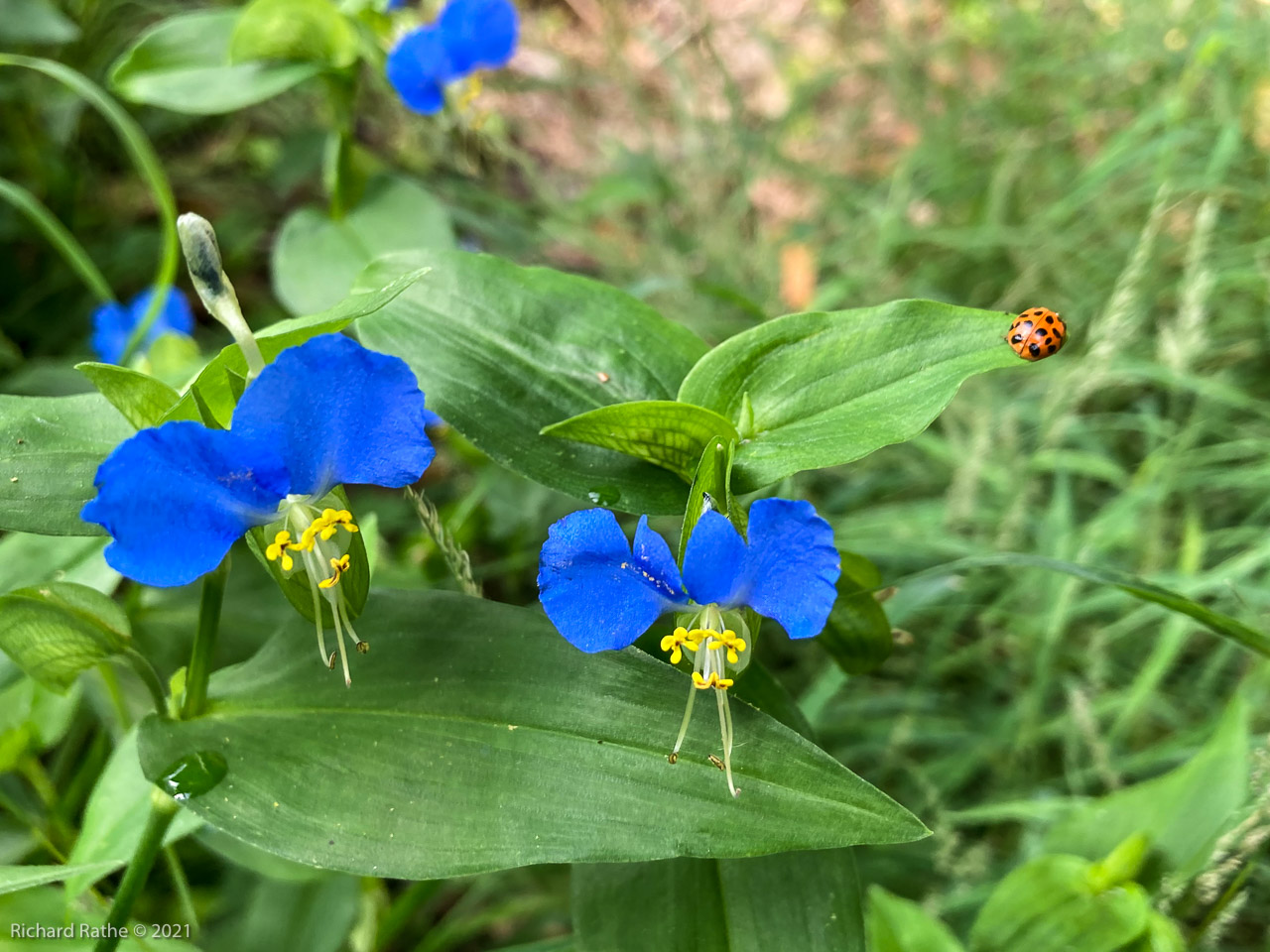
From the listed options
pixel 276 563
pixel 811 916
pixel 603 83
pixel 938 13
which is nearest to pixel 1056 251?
pixel 603 83

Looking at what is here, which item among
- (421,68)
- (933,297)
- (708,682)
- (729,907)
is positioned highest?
(933,297)

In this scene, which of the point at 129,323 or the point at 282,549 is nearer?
the point at 282,549

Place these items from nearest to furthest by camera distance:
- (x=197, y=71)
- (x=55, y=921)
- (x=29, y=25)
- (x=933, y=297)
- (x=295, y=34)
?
(x=55, y=921), (x=295, y=34), (x=197, y=71), (x=29, y=25), (x=933, y=297)

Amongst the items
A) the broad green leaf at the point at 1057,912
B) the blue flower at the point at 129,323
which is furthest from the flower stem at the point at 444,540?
the blue flower at the point at 129,323

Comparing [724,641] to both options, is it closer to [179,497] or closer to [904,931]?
[179,497]

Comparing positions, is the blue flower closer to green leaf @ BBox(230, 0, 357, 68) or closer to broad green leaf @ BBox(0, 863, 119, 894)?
green leaf @ BBox(230, 0, 357, 68)

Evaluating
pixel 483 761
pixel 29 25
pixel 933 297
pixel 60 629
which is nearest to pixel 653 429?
pixel 483 761

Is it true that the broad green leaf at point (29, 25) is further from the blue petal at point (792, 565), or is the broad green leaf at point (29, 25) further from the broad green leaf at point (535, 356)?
the blue petal at point (792, 565)

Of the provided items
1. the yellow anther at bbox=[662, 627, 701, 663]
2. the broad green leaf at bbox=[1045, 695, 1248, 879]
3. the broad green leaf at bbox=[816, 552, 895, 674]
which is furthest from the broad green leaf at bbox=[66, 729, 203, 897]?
the broad green leaf at bbox=[1045, 695, 1248, 879]

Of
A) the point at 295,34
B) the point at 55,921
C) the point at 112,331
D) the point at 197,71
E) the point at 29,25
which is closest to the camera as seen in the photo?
the point at 55,921

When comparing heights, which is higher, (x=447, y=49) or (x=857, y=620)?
(x=447, y=49)
